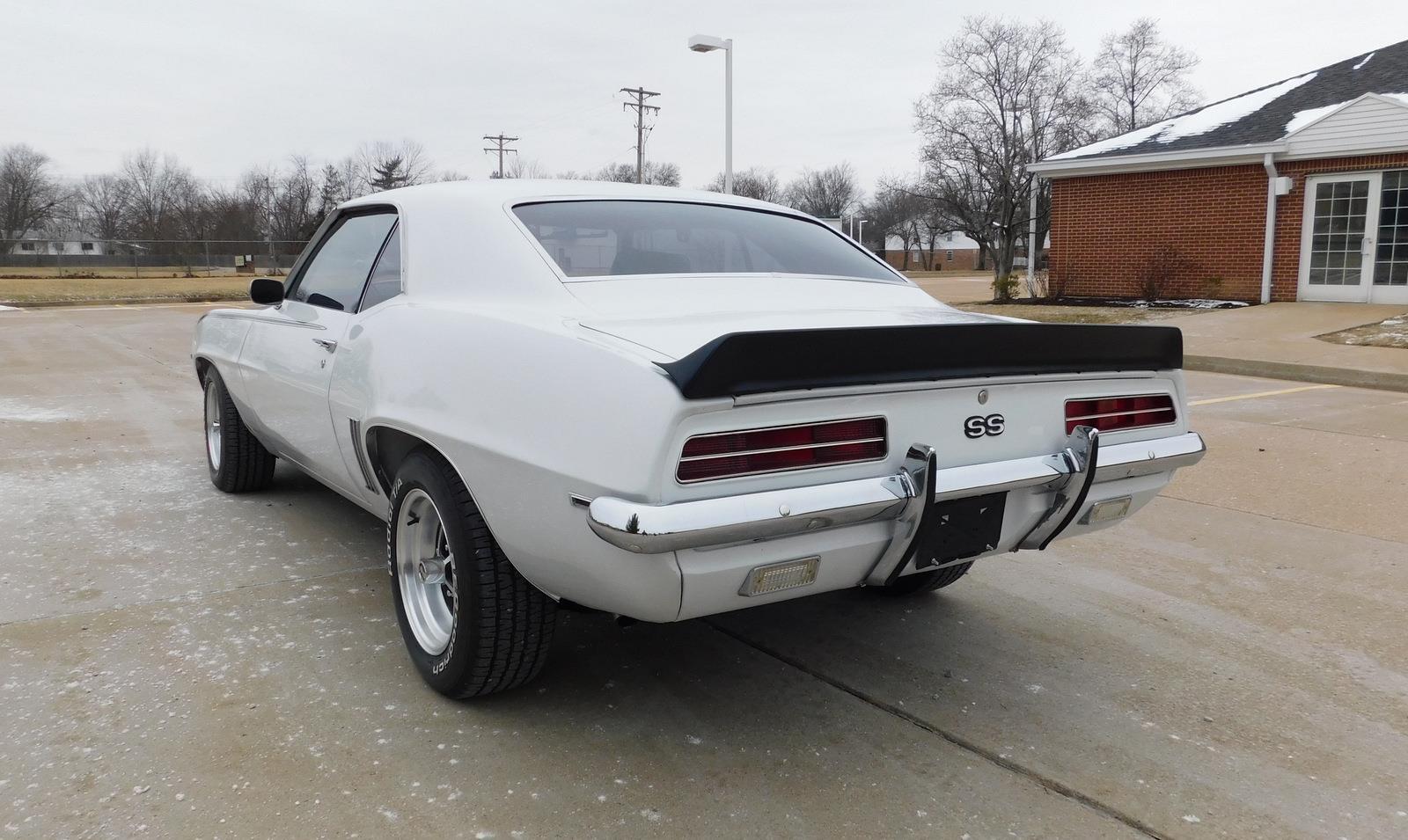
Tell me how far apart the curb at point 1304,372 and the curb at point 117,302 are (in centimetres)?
2309

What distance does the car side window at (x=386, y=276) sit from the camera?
3.33 m

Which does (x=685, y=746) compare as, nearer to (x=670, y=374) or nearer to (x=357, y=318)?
(x=670, y=374)

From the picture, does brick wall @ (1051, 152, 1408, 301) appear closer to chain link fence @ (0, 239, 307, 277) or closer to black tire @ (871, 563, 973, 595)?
black tire @ (871, 563, 973, 595)

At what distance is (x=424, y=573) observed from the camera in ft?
9.81

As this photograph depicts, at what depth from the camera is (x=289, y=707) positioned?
279 cm

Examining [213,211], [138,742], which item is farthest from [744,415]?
[213,211]

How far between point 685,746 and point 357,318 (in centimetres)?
180

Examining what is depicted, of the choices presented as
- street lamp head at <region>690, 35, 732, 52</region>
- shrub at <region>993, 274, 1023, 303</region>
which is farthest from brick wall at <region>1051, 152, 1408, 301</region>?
street lamp head at <region>690, 35, 732, 52</region>

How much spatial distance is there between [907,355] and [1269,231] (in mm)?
17439

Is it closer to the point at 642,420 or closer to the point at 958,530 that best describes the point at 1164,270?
the point at 958,530

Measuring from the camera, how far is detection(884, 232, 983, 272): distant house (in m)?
84.3

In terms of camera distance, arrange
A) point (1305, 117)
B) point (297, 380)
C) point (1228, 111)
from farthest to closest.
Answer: point (1228, 111) → point (1305, 117) → point (297, 380)

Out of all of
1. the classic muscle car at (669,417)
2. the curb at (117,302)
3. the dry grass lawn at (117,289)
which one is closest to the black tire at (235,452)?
the classic muscle car at (669,417)

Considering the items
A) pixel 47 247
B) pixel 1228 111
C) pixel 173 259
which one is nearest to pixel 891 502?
pixel 1228 111
